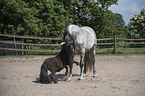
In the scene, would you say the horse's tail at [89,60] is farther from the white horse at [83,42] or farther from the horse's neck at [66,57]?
the horse's neck at [66,57]

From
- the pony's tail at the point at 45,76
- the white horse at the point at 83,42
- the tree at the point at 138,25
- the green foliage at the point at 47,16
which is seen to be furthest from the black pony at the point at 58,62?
the tree at the point at 138,25

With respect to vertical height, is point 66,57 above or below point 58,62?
above

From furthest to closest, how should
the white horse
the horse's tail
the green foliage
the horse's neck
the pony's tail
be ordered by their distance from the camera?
the green foliage < the horse's tail < the white horse < the horse's neck < the pony's tail

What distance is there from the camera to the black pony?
5.21 meters

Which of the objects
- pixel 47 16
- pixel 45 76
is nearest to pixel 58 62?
pixel 45 76

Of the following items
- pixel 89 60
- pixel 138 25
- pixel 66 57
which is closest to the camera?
pixel 66 57

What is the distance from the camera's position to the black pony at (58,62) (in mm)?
5215

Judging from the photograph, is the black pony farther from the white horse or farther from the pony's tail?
the white horse

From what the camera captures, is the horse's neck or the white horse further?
the white horse

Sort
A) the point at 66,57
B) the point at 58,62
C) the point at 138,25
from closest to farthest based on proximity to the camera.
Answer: the point at 58,62 < the point at 66,57 < the point at 138,25

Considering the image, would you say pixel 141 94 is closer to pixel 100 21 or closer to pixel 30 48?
pixel 30 48

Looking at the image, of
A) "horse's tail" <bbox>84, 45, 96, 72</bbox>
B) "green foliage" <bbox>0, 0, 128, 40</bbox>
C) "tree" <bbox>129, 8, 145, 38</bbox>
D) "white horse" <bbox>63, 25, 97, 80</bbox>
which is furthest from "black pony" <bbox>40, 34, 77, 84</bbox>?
"tree" <bbox>129, 8, 145, 38</bbox>

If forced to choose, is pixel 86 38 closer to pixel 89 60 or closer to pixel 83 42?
pixel 83 42

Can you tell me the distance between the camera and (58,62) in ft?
17.5
